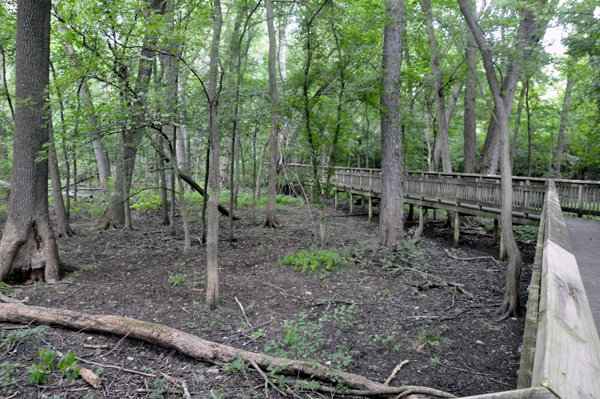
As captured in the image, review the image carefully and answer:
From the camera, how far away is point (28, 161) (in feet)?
21.6

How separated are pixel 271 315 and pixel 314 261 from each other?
272cm

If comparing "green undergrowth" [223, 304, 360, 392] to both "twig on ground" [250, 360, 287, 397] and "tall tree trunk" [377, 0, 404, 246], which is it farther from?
"tall tree trunk" [377, 0, 404, 246]

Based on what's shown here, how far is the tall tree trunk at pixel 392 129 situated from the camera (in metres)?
10.1

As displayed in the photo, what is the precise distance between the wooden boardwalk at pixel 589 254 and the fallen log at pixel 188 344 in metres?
1.80

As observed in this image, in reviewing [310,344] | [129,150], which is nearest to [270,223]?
[129,150]

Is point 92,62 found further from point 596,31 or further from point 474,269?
point 596,31

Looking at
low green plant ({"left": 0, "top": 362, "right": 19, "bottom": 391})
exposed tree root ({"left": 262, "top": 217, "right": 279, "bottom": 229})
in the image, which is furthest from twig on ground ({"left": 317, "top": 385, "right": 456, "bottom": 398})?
exposed tree root ({"left": 262, "top": 217, "right": 279, "bottom": 229})

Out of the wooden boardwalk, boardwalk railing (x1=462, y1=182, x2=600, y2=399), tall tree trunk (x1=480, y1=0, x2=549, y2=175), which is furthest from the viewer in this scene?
tall tree trunk (x1=480, y1=0, x2=549, y2=175)

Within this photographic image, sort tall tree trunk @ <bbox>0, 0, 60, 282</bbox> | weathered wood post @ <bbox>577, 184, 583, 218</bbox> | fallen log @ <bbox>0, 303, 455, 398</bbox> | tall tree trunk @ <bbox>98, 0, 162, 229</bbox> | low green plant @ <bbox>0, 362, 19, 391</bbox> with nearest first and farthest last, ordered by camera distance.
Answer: low green plant @ <bbox>0, 362, 19, 391</bbox> < fallen log @ <bbox>0, 303, 455, 398</bbox> < tall tree trunk @ <bbox>0, 0, 60, 282</bbox> < tall tree trunk @ <bbox>98, 0, 162, 229</bbox> < weathered wood post @ <bbox>577, 184, 583, 218</bbox>

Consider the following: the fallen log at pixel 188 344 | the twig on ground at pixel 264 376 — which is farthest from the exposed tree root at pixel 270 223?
the twig on ground at pixel 264 376

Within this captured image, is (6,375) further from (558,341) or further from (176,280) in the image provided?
(558,341)

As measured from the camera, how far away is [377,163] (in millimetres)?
31688

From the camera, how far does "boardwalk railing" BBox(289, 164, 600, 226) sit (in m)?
9.49

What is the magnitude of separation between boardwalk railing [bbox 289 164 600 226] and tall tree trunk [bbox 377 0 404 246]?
68.0 inches
